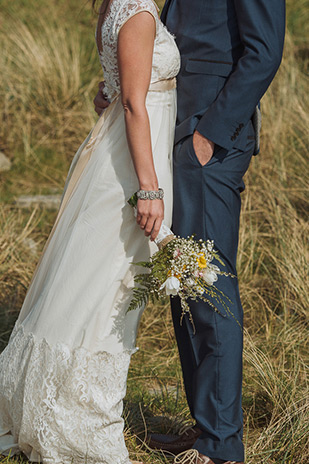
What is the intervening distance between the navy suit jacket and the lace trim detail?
0.96 m

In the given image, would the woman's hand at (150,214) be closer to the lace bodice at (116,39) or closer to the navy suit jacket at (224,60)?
the navy suit jacket at (224,60)

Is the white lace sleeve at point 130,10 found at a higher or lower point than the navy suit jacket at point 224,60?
higher

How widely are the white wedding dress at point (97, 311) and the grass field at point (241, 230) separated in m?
0.35

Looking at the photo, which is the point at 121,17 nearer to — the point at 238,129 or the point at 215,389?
the point at 238,129

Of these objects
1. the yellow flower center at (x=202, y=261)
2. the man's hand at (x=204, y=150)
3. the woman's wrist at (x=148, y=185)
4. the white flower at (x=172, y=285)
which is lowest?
the white flower at (x=172, y=285)

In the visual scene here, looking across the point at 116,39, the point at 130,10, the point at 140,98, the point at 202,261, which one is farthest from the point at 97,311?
the point at 130,10

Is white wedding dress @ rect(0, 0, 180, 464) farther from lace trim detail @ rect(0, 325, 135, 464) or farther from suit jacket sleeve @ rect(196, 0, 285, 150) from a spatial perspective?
suit jacket sleeve @ rect(196, 0, 285, 150)

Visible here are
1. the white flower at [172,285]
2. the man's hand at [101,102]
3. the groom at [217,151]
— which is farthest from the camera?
the man's hand at [101,102]

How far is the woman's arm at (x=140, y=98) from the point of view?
2.40m

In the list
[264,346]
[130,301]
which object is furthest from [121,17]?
[264,346]

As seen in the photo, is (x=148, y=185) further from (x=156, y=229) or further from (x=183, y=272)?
(x=183, y=272)

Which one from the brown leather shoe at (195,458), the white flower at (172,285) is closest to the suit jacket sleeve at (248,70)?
the white flower at (172,285)

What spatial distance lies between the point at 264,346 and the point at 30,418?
1710 mm

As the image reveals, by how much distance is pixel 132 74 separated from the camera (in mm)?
2414
